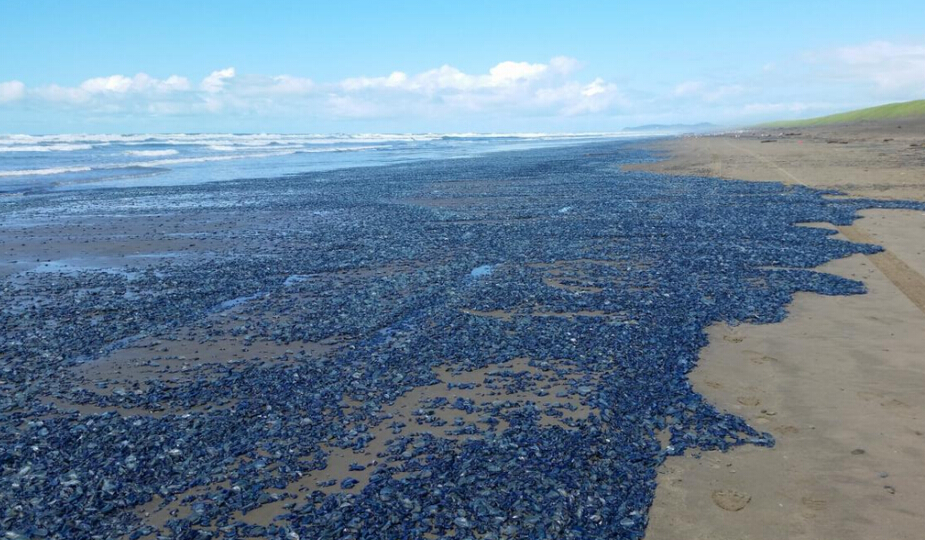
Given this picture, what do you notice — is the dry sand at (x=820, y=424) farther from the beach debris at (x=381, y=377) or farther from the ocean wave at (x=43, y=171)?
the ocean wave at (x=43, y=171)

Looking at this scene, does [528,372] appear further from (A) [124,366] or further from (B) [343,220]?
(B) [343,220]

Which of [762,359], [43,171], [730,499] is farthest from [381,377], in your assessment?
[43,171]

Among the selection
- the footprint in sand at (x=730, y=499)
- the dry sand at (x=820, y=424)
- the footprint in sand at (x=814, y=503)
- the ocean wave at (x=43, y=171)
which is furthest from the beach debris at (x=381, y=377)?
the ocean wave at (x=43, y=171)

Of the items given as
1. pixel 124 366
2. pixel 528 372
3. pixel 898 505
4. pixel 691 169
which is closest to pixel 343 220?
pixel 124 366

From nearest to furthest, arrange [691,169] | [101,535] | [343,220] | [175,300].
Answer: [101,535] < [175,300] < [343,220] < [691,169]

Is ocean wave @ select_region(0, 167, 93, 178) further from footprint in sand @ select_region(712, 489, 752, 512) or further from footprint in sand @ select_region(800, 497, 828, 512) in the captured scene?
footprint in sand @ select_region(800, 497, 828, 512)

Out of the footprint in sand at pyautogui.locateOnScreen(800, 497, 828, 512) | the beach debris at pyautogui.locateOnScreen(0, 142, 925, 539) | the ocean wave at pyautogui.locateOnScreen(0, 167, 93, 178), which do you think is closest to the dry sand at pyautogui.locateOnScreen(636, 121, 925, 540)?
the footprint in sand at pyautogui.locateOnScreen(800, 497, 828, 512)

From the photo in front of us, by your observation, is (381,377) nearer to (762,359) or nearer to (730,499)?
(730,499)
